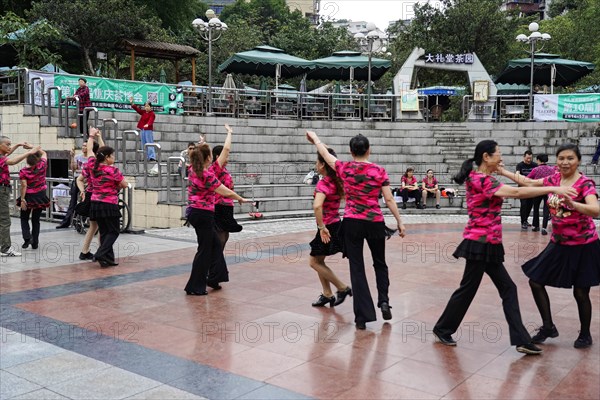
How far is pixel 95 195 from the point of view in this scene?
346 inches

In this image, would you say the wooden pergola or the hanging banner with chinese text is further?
the wooden pergola

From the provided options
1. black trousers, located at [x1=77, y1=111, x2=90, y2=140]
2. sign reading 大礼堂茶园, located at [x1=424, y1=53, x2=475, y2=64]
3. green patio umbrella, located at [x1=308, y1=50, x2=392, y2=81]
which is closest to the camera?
black trousers, located at [x1=77, y1=111, x2=90, y2=140]

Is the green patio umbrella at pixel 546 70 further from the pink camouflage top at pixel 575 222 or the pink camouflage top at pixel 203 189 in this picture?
the pink camouflage top at pixel 575 222

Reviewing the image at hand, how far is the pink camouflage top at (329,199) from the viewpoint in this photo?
246 inches

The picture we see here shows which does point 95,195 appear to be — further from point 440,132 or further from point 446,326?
point 440,132

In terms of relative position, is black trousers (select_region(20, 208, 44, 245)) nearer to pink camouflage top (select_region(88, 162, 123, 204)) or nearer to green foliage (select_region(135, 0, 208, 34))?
pink camouflage top (select_region(88, 162, 123, 204))

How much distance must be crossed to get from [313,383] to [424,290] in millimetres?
3400

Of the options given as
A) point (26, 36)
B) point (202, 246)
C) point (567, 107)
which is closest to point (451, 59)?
point (567, 107)

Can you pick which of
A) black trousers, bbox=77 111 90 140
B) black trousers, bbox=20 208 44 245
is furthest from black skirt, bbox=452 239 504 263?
black trousers, bbox=77 111 90 140

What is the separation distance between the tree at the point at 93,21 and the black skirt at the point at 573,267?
21923mm

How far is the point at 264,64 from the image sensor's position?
25.5m

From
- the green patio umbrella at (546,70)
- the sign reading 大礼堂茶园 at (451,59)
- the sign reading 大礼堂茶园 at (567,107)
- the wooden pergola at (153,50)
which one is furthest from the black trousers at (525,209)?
the wooden pergola at (153,50)

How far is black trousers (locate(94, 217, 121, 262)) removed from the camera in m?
8.80

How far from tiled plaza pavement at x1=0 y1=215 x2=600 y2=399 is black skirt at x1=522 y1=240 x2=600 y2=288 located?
23.7 inches
